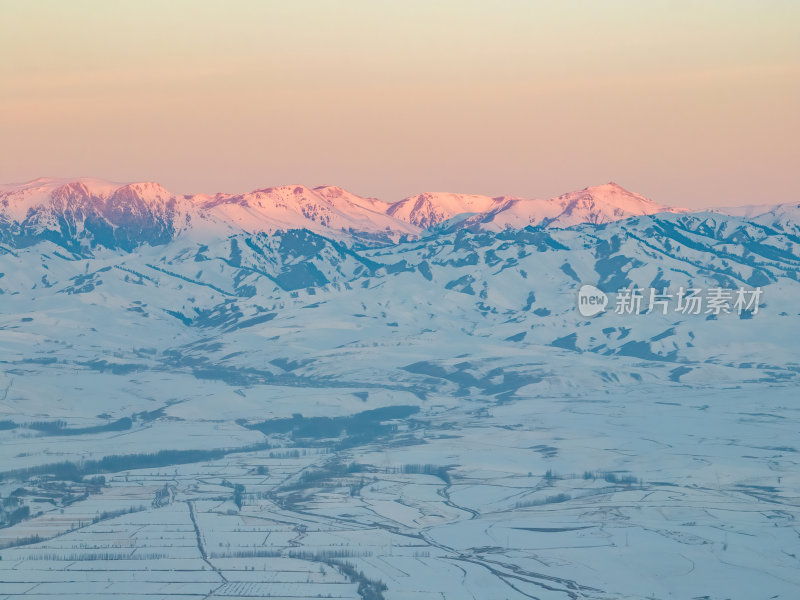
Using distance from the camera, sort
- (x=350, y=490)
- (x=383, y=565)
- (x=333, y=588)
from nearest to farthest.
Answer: (x=333, y=588) < (x=383, y=565) < (x=350, y=490)

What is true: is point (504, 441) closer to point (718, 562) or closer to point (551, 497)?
point (551, 497)

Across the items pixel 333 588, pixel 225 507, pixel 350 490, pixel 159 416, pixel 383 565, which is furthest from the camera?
pixel 159 416

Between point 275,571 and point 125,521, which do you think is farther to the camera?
point 125,521

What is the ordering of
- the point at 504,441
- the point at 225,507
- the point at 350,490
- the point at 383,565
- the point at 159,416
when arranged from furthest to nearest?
the point at 159,416 < the point at 504,441 < the point at 350,490 < the point at 225,507 < the point at 383,565

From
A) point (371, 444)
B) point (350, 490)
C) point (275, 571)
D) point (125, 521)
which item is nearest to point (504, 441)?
point (371, 444)

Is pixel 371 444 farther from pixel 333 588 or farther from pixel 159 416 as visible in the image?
pixel 333 588

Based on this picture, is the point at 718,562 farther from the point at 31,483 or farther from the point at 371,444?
the point at 371,444

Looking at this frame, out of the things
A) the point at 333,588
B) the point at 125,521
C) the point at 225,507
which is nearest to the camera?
the point at 333,588

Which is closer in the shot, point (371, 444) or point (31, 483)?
point (31, 483)

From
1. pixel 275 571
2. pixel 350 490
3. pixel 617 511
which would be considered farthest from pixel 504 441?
pixel 275 571
